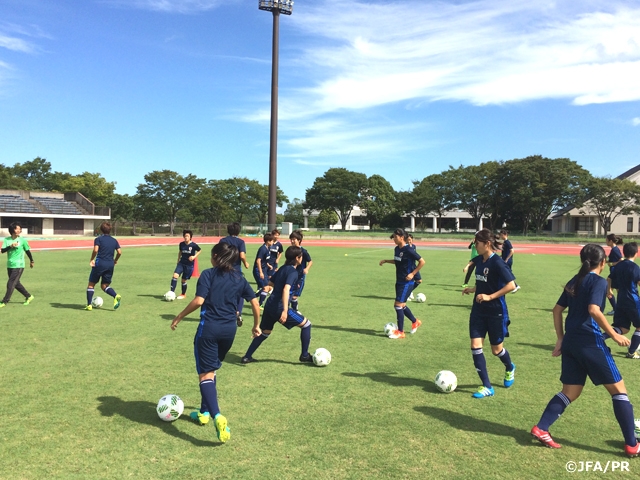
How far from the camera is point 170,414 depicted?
15.8ft

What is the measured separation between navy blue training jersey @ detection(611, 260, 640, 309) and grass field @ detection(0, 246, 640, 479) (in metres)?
0.99

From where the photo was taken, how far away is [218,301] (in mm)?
4605

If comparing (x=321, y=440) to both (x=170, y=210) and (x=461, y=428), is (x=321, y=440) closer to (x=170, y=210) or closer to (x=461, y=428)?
(x=461, y=428)

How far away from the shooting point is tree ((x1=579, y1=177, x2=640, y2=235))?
58688 millimetres

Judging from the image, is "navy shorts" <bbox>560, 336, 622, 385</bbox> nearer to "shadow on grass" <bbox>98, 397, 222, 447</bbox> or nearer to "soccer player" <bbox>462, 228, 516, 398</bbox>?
"soccer player" <bbox>462, 228, 516, 398</bbox>

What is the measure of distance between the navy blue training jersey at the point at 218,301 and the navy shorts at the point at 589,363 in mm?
3228

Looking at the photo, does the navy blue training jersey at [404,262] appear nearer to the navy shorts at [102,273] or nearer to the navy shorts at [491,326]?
the navy shorts at [491,326]

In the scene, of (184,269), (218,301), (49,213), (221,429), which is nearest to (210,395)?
(221,429)

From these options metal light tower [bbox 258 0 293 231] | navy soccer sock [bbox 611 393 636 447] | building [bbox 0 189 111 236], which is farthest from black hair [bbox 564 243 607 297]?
building [bbox 0 189 111 236]

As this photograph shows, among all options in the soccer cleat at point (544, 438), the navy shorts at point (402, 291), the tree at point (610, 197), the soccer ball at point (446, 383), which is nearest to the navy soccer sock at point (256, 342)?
the soccer ball at point (446, 383)

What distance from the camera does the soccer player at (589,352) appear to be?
4238 mm

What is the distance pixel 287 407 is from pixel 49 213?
61262mm

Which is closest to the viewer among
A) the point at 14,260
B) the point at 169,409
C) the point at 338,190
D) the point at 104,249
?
the point at 169,409

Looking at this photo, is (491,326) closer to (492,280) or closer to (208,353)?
(492,280)
